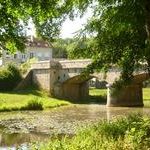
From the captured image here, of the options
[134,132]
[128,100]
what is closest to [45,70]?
[128,100]

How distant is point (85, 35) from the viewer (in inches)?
802

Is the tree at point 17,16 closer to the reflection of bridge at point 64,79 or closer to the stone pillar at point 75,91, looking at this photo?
the reflection of bridge at point 64,79

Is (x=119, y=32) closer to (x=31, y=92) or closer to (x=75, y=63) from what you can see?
(x=75, y=63)

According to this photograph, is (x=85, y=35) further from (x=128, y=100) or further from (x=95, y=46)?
(x=128, y=100)

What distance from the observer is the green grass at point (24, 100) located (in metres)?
41.7

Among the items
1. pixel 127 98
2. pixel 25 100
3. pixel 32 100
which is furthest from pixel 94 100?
pixel 32 100

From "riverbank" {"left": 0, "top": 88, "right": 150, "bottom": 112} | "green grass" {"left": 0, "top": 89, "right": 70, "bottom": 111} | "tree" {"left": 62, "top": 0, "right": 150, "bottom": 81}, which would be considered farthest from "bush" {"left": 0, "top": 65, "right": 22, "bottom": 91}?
"tree" {"left": 62, "top": 0, "right": 150, "bottom": 81}

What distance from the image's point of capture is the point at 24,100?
151ft

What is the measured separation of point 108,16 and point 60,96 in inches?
1424

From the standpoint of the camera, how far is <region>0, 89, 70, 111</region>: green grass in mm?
41688

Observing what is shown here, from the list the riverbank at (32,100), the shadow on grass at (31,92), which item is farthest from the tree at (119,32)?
the shadow on grass at (31,92)

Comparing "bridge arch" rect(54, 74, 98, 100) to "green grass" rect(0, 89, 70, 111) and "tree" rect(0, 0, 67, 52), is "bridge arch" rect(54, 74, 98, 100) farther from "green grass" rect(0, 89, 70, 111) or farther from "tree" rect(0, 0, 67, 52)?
"tree" rect(0, 0, 67, 52)

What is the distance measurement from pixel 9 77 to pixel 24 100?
9811 millimetres

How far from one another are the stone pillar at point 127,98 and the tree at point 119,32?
25.9 meters
